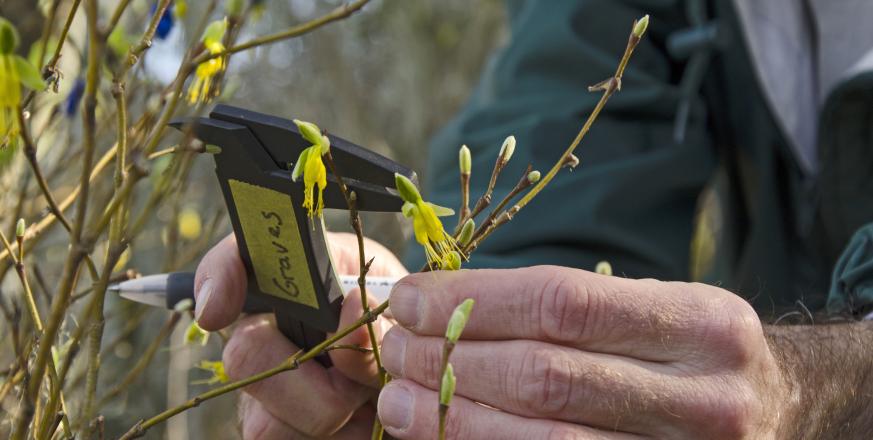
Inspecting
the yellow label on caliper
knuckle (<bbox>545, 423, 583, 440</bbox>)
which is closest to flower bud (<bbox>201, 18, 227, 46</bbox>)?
the yellow label on caliper

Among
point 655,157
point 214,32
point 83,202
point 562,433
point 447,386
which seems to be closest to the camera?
point 83,202

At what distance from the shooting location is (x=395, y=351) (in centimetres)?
83

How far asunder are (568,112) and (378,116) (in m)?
5.25

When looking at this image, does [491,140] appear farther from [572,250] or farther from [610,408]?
[610,408]

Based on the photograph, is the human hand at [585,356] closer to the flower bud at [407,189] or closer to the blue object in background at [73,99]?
the flower bud at [407,189]

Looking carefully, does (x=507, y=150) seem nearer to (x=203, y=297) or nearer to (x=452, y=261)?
(x=452, y=261)

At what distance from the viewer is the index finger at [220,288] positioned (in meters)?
0.93

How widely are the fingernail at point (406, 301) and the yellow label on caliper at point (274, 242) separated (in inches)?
4.7

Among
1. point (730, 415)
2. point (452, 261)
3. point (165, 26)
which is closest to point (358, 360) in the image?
point (452, 261)

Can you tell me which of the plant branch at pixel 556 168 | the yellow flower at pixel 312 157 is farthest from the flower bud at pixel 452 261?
the yellow flower at pixel 312 157

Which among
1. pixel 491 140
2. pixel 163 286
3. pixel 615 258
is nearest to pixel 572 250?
pixel 615 258

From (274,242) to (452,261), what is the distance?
0.72 feet

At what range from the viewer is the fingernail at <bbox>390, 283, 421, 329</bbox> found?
2.56 ft

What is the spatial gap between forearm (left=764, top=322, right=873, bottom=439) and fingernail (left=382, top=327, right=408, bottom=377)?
38 centimetres
